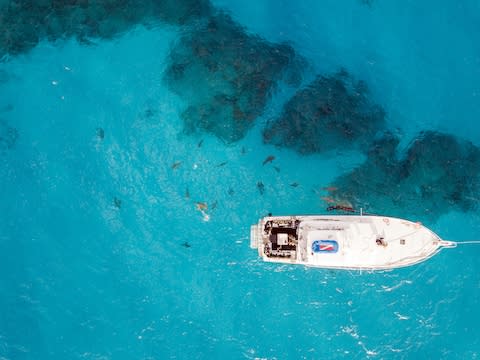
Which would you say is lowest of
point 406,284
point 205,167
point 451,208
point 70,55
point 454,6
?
point 406,284

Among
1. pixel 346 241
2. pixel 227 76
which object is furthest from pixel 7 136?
pixel 346 241

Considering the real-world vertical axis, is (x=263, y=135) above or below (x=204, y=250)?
above

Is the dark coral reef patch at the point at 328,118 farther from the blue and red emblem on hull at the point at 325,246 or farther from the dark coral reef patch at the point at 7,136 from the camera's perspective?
the dark coral reef patch at the point at 7,136

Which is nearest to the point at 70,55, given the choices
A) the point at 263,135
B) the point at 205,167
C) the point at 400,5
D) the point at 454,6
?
the point at 205,167

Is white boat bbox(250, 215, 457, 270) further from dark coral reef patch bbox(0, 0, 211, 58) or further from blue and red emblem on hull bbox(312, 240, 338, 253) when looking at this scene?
dark coral reef patch bbox(0, 0, 211, 58)

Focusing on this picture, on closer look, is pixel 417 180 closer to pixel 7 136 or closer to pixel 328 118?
pixel 328 118

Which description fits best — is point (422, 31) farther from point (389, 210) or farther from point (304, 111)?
point (389, 210)

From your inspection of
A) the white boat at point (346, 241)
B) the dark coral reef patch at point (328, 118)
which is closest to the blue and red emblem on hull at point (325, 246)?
the white boat at point (346, 241)
